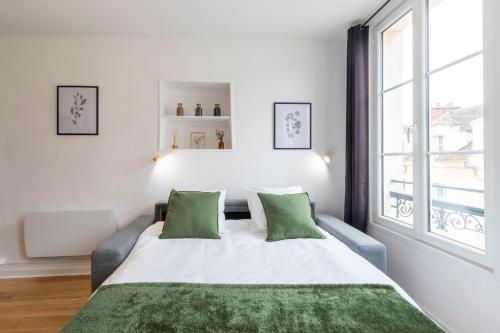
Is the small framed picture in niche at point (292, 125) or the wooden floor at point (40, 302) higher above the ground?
the small framed picture in niche at point (292, 125)

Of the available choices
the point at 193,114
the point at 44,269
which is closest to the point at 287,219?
the point at 193,114

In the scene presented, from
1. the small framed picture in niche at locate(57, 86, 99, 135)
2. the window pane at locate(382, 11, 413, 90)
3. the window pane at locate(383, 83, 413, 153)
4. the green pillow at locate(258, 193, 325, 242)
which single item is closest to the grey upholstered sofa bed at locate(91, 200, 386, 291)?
the green pillow at locate(258, 193, 325, 242)

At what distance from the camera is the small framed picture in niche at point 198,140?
9.55ft

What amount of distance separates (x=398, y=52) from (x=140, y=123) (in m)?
2.71

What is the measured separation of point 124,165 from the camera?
9.17 feet

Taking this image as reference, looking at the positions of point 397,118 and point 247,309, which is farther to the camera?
point 397,118

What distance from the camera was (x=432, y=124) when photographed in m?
1.93

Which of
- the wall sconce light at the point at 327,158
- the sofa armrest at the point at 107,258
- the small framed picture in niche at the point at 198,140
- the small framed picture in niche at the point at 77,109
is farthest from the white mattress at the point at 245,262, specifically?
the small framed picture in niche at the point at 77,109

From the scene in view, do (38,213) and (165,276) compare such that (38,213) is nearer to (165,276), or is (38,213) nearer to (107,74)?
(107,74)

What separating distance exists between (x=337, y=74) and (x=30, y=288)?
3929 mm

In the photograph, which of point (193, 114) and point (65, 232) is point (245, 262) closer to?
point (193, 114)

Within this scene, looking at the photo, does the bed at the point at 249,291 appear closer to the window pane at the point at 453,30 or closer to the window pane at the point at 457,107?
the window pane at the point at 457,107

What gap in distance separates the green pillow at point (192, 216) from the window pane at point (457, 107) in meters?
1.84

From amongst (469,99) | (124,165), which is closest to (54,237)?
(124,165)
